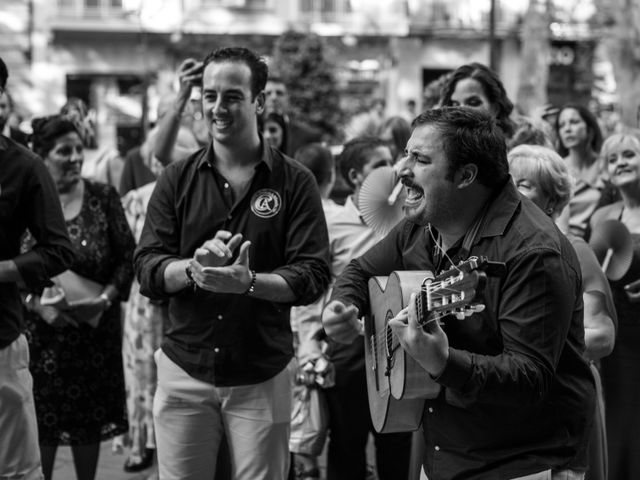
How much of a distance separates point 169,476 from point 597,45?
111 feet

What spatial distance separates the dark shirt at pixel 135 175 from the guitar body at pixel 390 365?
3.97 meters

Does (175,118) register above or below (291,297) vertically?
above

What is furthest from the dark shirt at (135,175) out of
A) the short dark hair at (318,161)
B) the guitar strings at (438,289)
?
the guitar strings at (438,289)

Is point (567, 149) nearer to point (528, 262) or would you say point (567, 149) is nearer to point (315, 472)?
point (315, 472)

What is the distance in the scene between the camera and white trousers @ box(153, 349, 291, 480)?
421cm

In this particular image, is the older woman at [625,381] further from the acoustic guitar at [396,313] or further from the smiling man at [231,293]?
the acoustic guitar at [396,313]

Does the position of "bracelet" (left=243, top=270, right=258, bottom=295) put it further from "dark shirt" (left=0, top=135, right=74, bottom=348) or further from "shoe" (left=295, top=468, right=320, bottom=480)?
"shoe" (left=295, top=468, right=320, bottom=480)

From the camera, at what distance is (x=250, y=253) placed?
4.28m

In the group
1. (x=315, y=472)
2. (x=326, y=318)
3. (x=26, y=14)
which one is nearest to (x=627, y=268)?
Answer: (x=315, y=472)

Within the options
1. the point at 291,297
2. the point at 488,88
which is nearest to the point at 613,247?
the point at 488,88

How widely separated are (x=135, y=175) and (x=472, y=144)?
4738mm

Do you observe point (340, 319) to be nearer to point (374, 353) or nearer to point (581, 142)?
point (374, 353)

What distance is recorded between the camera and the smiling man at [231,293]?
4215 mm

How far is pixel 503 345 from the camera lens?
313 centimetres
